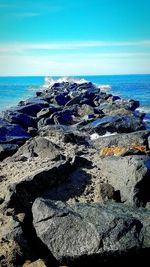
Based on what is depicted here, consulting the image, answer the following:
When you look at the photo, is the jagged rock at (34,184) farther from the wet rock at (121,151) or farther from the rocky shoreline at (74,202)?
the wet rock at (121,151)

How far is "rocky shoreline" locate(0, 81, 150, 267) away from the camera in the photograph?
4.75 m

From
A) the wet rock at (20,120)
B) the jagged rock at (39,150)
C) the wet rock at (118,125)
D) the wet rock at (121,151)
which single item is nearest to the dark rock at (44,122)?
the wet rock at (20,120)

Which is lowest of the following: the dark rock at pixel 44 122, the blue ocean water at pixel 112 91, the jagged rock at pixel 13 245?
the blue ocean water at pixel 112 91

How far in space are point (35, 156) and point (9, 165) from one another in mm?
613

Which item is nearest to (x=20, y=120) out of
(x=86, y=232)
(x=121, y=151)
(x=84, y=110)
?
(x=84, y=110)

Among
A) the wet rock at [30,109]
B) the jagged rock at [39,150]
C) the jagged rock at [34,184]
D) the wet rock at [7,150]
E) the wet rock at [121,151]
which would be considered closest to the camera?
the jagged rock at [34,184]

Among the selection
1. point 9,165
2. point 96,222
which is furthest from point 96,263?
point 9,165

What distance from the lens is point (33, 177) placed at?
6.75 metres

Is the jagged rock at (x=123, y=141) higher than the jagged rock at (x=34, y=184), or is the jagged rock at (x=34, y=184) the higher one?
the jagged rock at (x=123, y=141)

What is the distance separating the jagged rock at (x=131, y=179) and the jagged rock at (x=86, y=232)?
1.11 metres

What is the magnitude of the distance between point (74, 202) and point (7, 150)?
11.2 ft

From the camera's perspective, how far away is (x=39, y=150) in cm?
879

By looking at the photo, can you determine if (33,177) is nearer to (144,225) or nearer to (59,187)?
(59,187)

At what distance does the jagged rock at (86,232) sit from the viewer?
15.4ft
